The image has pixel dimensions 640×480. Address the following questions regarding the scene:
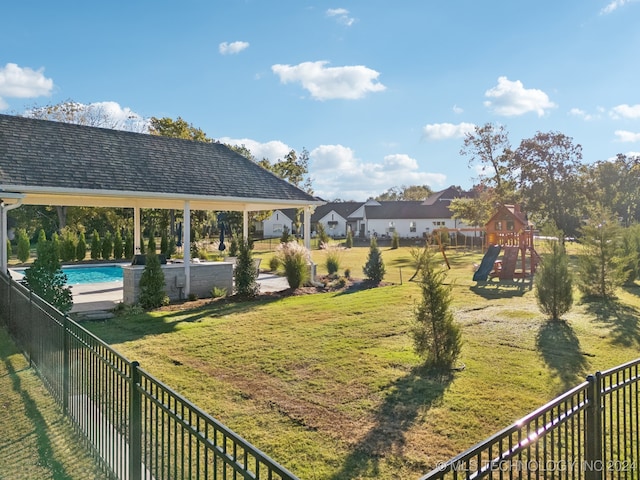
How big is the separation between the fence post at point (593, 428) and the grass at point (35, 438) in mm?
3757

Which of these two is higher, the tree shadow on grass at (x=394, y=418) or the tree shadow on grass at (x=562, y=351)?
the tree shadow on grass at (x=562, y=351)

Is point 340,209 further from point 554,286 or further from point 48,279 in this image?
point 48,279

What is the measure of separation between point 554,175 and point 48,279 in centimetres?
3294

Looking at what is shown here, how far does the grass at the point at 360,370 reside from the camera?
4.31 metres

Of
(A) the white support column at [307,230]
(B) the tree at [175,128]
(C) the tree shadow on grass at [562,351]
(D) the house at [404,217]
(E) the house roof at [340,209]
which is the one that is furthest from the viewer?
(E) the house roof at [340,209]

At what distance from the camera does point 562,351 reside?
7.33 m

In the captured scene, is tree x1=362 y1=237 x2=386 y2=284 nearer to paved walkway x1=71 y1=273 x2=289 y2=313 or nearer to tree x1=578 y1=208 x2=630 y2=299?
paved walkway x1=71 y1=273 x2=289 y2=313

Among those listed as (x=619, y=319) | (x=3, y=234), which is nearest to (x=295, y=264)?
(x=3, y=234)

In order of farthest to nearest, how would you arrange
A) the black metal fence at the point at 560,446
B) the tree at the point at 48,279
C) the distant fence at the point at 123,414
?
the tree at the point at 48,279 < the distant fence at the point at 123,414 < the black metal fence at the point at 560,446

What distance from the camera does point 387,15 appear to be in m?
11.8

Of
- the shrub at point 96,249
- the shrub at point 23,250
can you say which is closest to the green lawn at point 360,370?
the shrub at point 96,249

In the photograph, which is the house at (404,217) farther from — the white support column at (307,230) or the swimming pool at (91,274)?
the white support column at (307,230)

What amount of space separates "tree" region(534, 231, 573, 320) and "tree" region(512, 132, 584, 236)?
25355 mm

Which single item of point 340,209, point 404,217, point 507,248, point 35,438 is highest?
point 340,209
